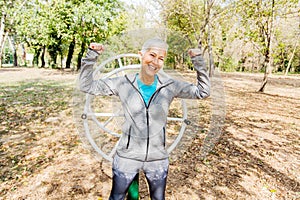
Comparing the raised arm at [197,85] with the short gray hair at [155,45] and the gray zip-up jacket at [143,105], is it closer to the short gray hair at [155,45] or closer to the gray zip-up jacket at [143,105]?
the gray zip-up jacket at [143,105]

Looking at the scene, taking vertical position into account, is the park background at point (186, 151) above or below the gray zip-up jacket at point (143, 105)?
below

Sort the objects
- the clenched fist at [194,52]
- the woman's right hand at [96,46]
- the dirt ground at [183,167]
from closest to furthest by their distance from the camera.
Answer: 1. the woman's right hand at [96,46]
2. the clenched fist at [194,52]
3. the dirt ground at [183,167]

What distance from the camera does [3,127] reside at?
21.5 ft

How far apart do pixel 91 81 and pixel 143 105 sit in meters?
0.48

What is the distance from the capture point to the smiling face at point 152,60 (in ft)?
6.07

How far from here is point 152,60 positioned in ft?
6.08

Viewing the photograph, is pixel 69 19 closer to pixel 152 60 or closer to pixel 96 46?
pixel 96 46

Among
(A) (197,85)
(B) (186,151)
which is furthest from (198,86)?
(B) (186,151)

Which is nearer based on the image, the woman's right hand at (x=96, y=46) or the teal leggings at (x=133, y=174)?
the woman's right hand at (x=96, y=46)

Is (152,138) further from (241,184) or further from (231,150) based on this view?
(231,150)

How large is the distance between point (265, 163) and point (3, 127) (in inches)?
268

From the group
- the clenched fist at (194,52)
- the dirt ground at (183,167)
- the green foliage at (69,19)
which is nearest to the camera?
the clenched fist at (194,52)

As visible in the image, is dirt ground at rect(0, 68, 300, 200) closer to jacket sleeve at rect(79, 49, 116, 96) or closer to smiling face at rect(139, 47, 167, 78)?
smiling face at rect(139, 47, 167, 78)

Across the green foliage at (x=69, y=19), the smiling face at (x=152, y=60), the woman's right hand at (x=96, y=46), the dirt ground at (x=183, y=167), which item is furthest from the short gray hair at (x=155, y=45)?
the green foliage at (x=69, y=19)
